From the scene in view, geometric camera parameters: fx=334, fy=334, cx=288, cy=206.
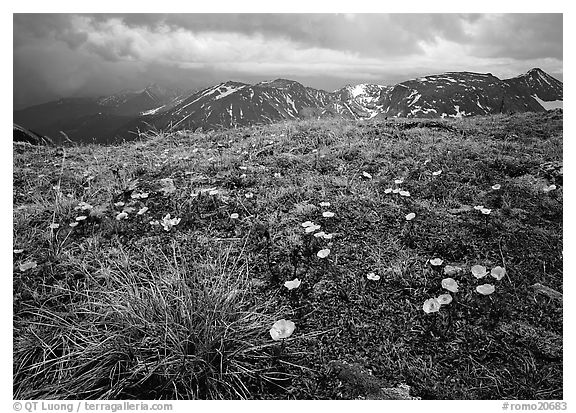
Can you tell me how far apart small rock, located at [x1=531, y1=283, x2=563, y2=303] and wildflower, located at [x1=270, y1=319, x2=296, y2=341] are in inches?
62.3

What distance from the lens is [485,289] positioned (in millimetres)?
1993

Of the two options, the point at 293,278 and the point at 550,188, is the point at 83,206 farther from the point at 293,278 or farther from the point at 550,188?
the point at 550,188

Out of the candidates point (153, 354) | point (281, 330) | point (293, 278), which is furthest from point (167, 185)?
point (281, 330)

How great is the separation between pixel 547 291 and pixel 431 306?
820 millimetres

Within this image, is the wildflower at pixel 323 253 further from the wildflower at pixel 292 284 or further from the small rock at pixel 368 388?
the small rock at pixel 368 388

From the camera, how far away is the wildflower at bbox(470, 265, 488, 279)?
212 cm

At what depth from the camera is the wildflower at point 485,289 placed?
6.47 feet

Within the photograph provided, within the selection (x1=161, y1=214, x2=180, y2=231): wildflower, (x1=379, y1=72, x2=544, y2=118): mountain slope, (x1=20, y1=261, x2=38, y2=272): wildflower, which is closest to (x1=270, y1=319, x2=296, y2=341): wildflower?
(x1=161, y1=214, x2=180, y2=231): wildflower

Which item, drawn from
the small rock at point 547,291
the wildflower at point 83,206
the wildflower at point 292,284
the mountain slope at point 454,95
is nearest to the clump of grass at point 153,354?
the wildflower at point 292,284

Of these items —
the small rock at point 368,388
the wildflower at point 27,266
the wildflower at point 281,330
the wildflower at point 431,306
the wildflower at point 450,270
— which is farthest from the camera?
the wildflower at point 27,266

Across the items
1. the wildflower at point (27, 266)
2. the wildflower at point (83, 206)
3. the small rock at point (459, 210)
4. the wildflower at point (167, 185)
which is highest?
the small rock at point (459, 210)

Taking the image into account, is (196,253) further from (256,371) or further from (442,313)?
(442,313)

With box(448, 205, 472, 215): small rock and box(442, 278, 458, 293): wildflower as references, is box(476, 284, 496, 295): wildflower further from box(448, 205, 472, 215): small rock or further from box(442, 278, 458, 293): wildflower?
box(448, 205, 472, 215): small rock

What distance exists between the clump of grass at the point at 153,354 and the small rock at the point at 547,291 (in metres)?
1.70
